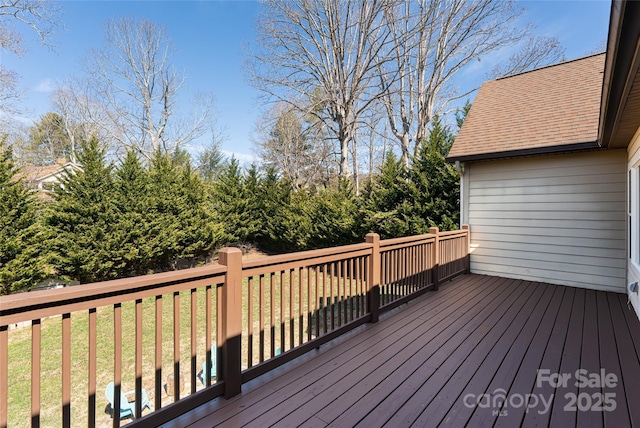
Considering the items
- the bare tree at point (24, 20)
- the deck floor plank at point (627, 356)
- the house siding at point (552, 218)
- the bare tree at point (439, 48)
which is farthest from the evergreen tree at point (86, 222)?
the bare tree at point (439, 48)

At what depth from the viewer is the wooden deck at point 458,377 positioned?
201 cm

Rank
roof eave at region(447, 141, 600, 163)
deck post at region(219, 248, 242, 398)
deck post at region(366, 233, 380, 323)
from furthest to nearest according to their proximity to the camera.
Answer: roof eave at region(447, 141, 600, 163), deck post at region(366, 233, 380, 323), deck post at region(219, 248, 242, 398)

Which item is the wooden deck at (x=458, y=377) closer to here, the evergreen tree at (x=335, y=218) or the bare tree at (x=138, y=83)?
the evergreen tree at (x=335, y=218)

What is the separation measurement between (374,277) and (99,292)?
8.94ft

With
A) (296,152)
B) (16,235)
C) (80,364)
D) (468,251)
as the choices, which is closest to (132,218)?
(16,235)

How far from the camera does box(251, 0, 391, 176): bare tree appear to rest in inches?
458

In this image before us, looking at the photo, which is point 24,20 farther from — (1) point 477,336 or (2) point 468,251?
(2) point 468,251

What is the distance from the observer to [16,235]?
261 inches

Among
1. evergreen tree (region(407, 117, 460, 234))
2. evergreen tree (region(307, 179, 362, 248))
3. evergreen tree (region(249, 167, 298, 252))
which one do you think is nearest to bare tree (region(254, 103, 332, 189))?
evergreen tree (region(249, 167, 298, 252))

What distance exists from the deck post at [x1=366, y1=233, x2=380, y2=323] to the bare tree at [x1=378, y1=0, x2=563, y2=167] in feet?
29.4

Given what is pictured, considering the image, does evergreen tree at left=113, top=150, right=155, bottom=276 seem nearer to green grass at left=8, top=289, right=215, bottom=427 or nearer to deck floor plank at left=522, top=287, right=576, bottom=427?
green grass at left=8, top=289, right=215, bottom=427

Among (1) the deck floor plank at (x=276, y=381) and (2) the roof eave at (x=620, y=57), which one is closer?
(2) the roof eave at (x=620, y=57)

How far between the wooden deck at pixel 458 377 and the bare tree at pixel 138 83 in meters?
15.1

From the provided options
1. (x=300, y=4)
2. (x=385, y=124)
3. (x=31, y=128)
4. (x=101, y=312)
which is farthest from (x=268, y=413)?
(x=31, y=128)
